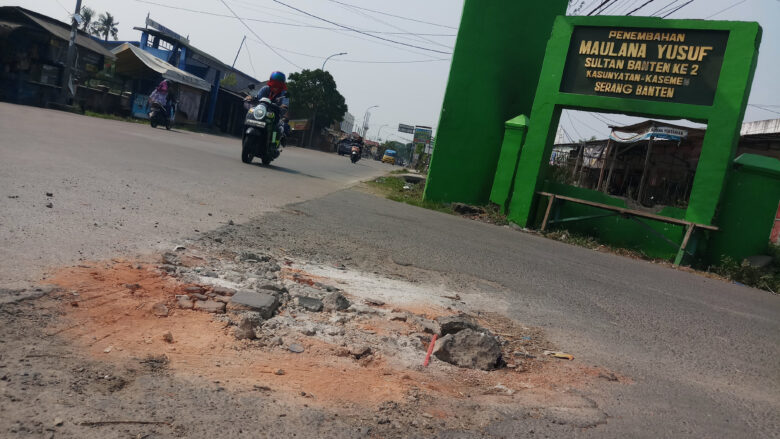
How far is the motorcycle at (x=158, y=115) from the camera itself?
21359 millimetres

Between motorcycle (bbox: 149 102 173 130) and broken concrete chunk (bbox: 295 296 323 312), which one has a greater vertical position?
motorcycle (bbox: 149 102 173 130)

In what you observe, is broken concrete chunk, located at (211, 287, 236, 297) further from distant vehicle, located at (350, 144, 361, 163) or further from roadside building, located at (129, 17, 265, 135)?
roadside building, located at (129, 17, 265, 135)

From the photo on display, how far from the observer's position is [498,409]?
235 cm

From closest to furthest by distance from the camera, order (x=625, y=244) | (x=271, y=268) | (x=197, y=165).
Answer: (x=271, y=268) → (x=197, y=165) → (x=625, y=244)

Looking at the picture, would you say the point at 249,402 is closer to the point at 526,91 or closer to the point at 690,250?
the point at 690,250

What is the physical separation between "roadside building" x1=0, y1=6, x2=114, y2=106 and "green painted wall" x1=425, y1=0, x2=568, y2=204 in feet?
57.2

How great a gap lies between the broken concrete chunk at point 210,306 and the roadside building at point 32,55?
22.9 metres

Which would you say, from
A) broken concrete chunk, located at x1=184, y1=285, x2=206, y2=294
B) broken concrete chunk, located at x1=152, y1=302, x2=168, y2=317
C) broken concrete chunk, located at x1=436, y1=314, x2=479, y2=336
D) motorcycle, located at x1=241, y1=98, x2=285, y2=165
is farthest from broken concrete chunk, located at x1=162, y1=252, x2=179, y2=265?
motorcycle, located at x1=241, y1=98, x2=285, y2=165

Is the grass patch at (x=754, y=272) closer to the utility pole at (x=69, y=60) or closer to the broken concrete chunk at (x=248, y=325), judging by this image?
the broken concrete chunk at (x=248, y=325)

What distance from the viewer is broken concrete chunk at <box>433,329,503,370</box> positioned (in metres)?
2.87

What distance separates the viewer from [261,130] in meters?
12.4

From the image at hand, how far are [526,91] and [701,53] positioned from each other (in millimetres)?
3802

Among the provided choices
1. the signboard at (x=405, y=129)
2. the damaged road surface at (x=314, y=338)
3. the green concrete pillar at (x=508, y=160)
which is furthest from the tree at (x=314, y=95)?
the damaged road surface at (x=314, y=338)

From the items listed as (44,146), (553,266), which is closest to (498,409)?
(553,266)
